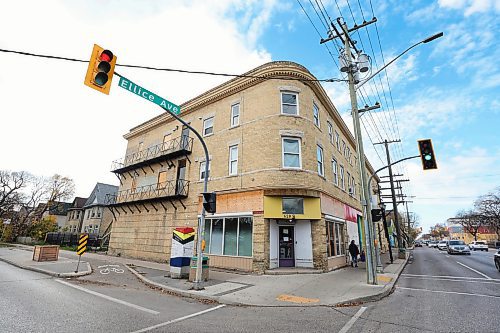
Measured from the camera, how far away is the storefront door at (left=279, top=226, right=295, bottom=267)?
A: 560 inches

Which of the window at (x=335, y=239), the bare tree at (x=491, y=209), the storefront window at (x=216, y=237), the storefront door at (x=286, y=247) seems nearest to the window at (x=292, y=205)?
the storefront door at (x=286, y=247)

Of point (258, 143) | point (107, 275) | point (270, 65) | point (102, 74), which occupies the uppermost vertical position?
point (270, 65)

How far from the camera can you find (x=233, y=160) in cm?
1666

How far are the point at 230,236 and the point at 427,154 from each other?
10870mm

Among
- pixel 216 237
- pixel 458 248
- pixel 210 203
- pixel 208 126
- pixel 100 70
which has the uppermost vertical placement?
pixel 208 126

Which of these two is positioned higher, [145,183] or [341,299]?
[145,183]

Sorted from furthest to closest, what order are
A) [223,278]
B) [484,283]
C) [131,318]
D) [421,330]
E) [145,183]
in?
[145,183]
[223,278]
[484,283]
[131,318]
[421,330]

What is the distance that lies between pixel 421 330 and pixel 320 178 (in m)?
10.7

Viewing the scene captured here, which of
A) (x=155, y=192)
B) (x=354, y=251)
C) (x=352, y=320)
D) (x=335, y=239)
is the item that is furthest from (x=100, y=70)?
(x=354, y=251)

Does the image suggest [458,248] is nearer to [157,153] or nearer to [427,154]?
[427,154]

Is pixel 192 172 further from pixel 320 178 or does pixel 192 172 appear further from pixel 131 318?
pixel 131 318

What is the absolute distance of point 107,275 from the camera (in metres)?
12.7

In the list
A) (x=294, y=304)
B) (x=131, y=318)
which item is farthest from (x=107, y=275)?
(x=294, y=304)

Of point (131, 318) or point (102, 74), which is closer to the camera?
point (102, 74)
